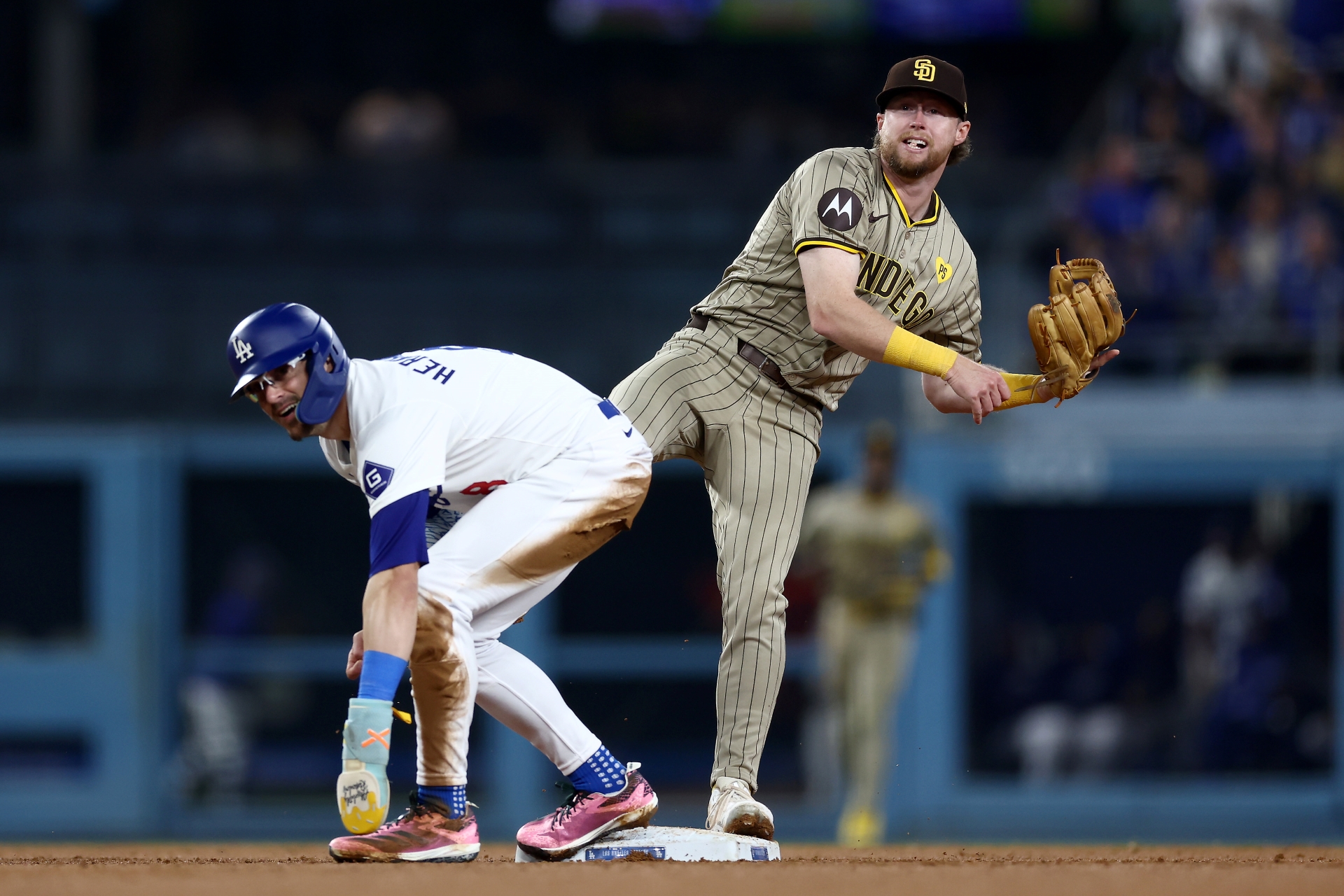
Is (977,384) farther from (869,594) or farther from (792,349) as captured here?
(869,594)

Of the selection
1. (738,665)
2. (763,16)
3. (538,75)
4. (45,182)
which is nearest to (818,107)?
(763,16)

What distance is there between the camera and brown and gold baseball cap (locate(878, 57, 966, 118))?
15.1 ft

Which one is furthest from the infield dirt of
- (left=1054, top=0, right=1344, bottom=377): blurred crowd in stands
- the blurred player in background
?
(left=1054, top=0, right=1344, bottom=377): blurred crowd in stands

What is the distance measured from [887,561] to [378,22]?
27.6 feet

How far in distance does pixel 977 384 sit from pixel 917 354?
0.56 ft

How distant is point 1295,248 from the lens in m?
11.2

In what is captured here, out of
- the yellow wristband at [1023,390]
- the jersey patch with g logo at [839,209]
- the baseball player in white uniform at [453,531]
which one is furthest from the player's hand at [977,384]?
the baseball player in white uniform at [453,531]

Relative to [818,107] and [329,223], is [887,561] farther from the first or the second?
[818,107]

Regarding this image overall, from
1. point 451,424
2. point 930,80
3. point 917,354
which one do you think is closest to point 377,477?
point 451,424

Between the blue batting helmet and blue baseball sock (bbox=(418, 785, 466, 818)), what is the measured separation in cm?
94

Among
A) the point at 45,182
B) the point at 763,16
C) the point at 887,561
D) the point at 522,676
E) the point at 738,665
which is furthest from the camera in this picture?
the point at 763,16

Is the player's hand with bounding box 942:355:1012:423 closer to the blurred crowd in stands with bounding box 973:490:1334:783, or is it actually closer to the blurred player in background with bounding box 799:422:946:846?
the blurred player in background with bounding box 799:422:946:846

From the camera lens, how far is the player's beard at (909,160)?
4.67m

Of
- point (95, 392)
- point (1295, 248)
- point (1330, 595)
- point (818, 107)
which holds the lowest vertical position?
point (1330, 595)
